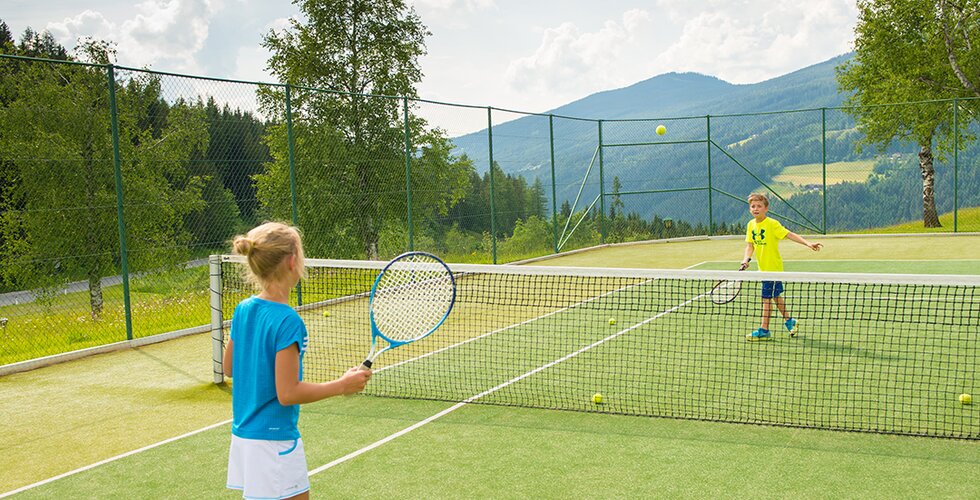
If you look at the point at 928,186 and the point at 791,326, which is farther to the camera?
the point at 928,186

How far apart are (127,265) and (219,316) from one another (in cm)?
292

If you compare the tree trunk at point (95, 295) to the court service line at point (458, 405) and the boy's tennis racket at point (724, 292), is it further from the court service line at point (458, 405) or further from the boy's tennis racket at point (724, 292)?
the boy's tennis racket at point (724, 292)

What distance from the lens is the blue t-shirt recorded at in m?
2.95

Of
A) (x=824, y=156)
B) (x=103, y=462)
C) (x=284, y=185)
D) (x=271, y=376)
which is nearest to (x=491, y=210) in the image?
(x=284, y=185)

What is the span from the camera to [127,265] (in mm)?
9898

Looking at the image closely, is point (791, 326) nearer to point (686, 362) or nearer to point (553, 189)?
point (686, 362)

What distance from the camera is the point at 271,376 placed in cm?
301

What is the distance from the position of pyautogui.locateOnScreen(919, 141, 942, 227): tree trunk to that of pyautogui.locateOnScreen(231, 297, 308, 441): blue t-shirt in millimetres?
28437

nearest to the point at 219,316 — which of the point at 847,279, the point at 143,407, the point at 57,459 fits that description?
the point at 143,407

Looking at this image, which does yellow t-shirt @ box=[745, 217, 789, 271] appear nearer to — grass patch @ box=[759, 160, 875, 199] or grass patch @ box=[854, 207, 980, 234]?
grass patch @ box=[854, 207, 980, 234]

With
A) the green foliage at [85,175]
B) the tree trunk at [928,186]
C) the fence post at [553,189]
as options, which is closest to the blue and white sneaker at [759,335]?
the green foliage at [85,175]

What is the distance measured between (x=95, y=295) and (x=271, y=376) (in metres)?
9.12

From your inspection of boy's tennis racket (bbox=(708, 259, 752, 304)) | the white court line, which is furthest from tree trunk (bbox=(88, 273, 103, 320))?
boy's tennis racket (bbox=(708, 259, 752, 304))

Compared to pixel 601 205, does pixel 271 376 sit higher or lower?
lower
